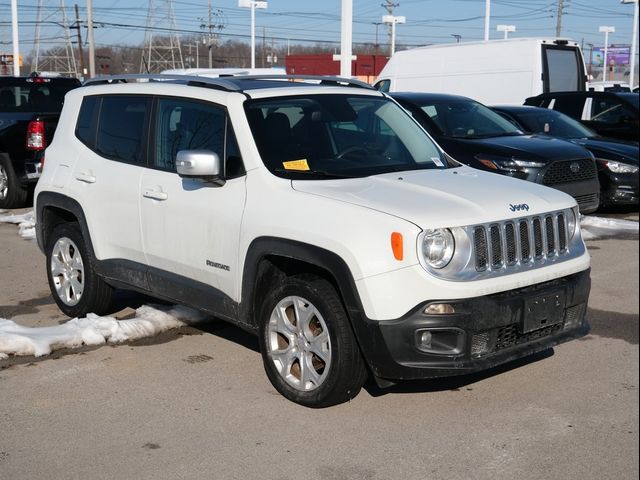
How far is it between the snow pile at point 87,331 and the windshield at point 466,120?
5.90 m

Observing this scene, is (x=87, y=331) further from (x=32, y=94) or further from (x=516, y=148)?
(x=32, y=94)

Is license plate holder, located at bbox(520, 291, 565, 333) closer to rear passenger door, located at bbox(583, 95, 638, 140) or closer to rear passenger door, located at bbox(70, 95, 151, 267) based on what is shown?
rear passenger door, located at bbox(70, 95, 151, 267)

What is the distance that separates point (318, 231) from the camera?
15.6 ft

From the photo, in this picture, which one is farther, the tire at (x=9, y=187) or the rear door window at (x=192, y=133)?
the tire at (x=9, y=187)

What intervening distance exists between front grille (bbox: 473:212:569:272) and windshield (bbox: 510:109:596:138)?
28.9ft

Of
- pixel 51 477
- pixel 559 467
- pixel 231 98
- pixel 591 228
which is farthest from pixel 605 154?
pixel 51 477

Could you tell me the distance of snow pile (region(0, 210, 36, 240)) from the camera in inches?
433

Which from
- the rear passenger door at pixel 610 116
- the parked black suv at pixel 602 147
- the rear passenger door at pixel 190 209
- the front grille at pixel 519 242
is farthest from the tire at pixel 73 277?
the rear passenger door at pixel 610 116

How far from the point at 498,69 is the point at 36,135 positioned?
10766 mm

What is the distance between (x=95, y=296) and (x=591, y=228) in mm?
6636

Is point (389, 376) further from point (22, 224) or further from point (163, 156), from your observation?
point (22, 224)

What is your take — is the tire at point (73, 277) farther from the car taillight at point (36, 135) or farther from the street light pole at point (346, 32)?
the street light pole at point (346, 32)

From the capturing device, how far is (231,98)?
5598 millimetres

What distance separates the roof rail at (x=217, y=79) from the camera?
19.2ft
